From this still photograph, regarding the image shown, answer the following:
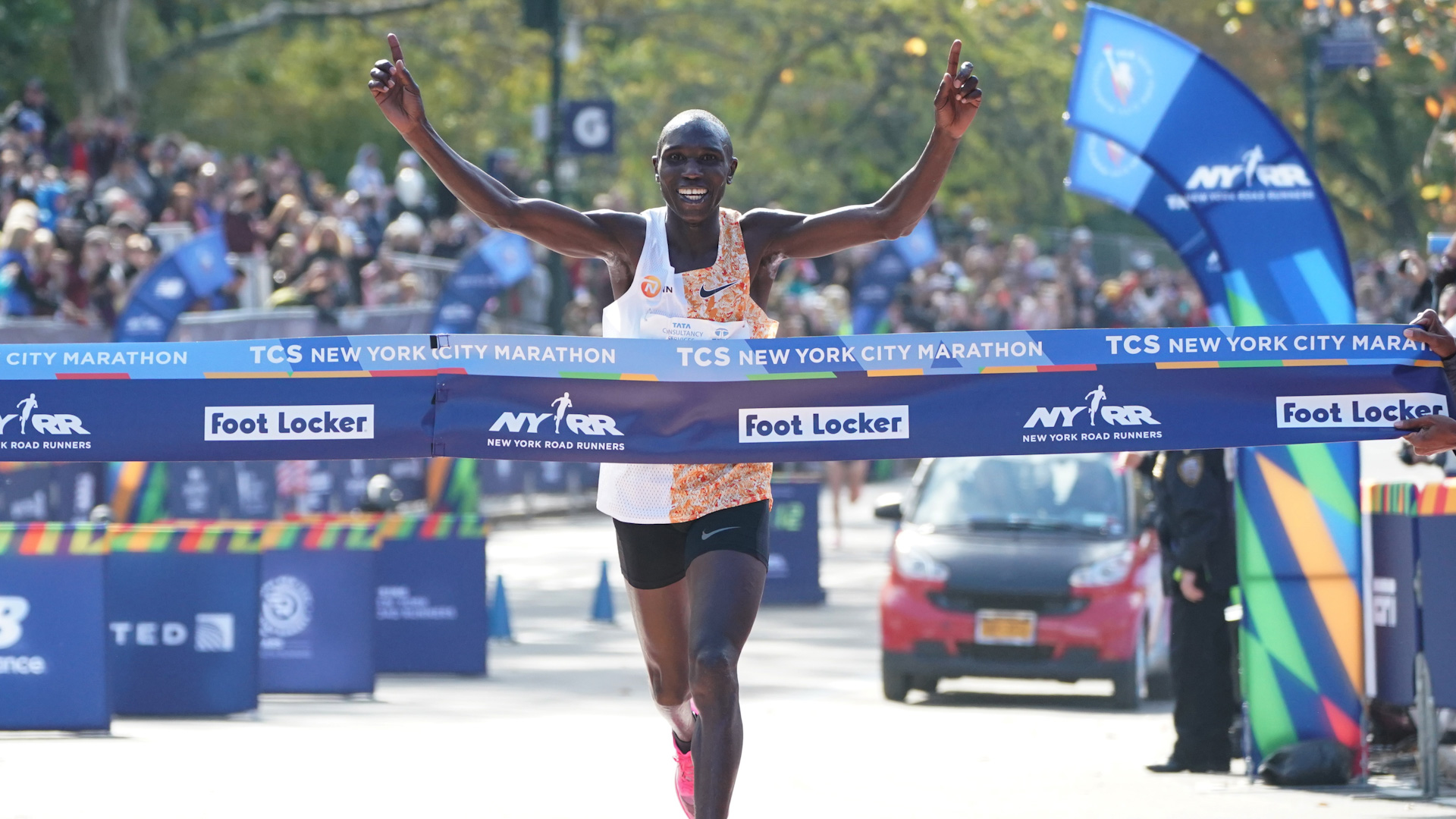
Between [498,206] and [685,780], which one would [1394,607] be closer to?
[685,780]

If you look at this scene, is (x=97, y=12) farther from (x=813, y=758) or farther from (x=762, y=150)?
(x=813, y=758)

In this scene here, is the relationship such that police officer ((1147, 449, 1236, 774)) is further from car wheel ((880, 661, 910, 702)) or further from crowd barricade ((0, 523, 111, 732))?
crowd barricade ((0, 523, 111, 732))

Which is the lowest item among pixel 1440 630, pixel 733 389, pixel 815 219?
pixel 1440 630

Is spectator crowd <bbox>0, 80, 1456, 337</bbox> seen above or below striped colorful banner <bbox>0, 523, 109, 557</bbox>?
above

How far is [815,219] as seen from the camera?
6.76 m

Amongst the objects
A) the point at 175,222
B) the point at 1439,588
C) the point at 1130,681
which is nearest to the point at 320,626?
the point at 1130,681

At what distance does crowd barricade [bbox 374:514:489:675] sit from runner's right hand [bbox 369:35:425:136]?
7140 mm

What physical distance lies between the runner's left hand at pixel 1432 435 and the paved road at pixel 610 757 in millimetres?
2450

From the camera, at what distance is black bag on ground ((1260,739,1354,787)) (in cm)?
909

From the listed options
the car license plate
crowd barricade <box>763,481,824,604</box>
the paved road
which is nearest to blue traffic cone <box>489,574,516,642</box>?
the paved road

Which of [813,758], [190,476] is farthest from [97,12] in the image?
[813,758]

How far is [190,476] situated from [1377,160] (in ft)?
121

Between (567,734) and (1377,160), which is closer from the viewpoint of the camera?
(567,734)

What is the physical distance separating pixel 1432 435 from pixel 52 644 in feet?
22.2
